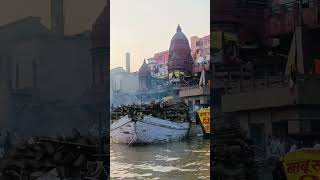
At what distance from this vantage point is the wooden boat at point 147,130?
11.2 ft

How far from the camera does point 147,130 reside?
11.3ft

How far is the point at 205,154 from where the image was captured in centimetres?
352

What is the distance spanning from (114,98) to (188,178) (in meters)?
0.76

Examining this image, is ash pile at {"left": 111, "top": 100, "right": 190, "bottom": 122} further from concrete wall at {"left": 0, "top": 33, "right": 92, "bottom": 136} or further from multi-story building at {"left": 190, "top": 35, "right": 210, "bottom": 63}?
multi-story building at {"left": 190, "top": 35, "right": 210, "bottom": 63}

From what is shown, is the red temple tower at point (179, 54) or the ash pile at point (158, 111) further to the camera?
the red temple tower at point (179, 54)

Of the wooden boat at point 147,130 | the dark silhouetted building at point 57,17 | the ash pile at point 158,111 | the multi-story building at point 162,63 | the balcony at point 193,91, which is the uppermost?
the dark silhouetted building at point 57,17

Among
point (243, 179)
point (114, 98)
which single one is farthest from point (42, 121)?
point (243, 179)

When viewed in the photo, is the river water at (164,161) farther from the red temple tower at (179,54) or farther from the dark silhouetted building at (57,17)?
the dark silhouetted building at (57,17)

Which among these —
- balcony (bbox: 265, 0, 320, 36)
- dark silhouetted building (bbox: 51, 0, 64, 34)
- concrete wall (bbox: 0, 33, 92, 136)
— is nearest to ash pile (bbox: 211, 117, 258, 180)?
balcony (bbox: 265, 0, 320, 36)

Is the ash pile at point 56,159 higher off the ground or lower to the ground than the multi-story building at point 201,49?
lower

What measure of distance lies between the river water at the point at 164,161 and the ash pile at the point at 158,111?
18 cm

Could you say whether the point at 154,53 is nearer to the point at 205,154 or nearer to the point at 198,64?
the point at 198,64

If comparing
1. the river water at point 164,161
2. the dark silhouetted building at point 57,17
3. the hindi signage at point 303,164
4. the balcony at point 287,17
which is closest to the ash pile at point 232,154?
the river water at point 164,161

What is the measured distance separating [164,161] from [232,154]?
476 mm
